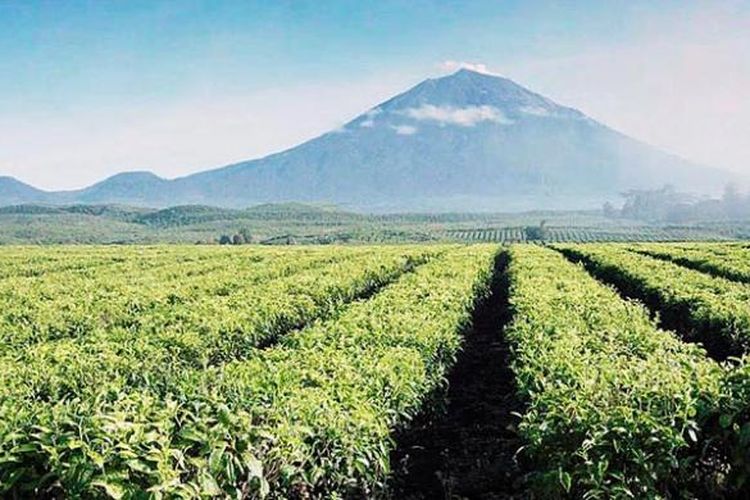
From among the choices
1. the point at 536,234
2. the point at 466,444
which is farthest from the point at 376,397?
the point at 536,234

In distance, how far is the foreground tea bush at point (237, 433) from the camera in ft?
17.4

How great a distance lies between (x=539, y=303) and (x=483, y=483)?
24.0 feet

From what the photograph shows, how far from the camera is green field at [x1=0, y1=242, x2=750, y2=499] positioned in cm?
576

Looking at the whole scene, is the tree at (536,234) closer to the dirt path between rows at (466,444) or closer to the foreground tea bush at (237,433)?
the dirt path between rows at (466,444)

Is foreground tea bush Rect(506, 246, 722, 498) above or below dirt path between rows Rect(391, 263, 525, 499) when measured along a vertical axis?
above

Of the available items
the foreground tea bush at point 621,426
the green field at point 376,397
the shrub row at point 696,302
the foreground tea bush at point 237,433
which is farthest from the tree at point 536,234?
the foreground tea bush at point 621,426

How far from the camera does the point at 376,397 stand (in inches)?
374

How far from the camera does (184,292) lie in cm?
2417

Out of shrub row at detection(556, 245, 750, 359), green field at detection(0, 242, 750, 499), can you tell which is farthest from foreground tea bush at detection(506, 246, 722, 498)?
shrub row at detection(556, 245, 750, 359)

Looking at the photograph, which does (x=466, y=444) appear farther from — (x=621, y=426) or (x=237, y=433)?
(x=237, y=433)

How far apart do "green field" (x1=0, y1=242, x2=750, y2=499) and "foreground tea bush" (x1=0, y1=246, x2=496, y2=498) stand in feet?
0.09

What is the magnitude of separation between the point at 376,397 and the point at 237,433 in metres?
3.58

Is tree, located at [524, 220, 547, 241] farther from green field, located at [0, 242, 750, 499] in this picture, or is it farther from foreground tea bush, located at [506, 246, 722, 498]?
foreground tea bush, located at [506, 246, 722, 498]

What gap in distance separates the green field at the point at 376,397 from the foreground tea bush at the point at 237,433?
27mm
